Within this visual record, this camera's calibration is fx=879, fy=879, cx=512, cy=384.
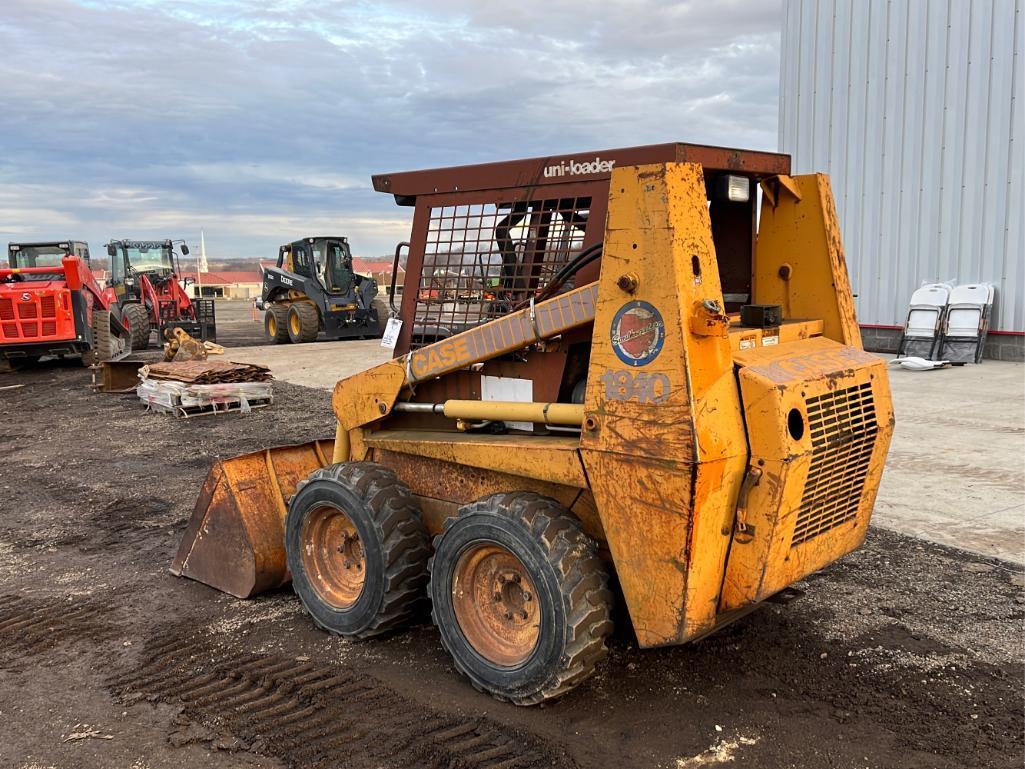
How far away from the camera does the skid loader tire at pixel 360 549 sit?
414cm

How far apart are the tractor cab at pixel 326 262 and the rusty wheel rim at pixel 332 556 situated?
17.5 metres

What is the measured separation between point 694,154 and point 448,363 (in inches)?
58.2

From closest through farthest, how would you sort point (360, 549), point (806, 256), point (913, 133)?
point (806, 256), point (360, 549), point (913, 133)

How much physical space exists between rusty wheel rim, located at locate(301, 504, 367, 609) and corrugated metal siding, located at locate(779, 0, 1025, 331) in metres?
13.8

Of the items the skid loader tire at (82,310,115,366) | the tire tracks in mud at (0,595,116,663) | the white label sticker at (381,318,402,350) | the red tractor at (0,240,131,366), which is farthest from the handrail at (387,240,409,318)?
the skid loader tire at (82,310,115,366)

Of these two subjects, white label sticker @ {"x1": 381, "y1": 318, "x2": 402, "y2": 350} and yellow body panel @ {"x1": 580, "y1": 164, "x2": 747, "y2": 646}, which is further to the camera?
white label sticker @ {"x1": 381, "y1": 318, "x2": 402, "y2": 350}

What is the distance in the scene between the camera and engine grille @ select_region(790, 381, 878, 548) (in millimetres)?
3451

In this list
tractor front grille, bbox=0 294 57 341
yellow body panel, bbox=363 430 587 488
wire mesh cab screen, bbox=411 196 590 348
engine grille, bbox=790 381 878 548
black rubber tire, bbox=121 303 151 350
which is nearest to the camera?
engine grille, bbox=790 381 878 548

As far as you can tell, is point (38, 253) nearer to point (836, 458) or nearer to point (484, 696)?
point (484, 696)

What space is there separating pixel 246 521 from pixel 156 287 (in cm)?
1855

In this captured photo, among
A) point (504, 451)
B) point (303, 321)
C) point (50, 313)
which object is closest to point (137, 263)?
point (303, 321)

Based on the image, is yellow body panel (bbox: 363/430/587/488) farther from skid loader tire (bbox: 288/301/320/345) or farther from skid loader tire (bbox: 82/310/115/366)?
skid loader tire (bbox: 288/301/320/345)

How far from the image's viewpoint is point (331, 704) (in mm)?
3727

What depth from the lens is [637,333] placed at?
3316 mm
